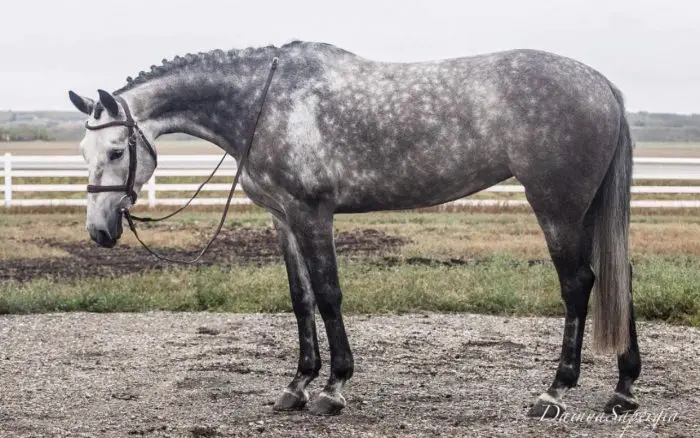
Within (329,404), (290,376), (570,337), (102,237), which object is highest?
(102,237)

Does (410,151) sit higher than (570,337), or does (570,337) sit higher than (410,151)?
(410,151)

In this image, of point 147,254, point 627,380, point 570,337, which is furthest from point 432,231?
point 570,337

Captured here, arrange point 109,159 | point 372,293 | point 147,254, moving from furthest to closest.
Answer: point 147,254 < point 372,293 < point 109,159

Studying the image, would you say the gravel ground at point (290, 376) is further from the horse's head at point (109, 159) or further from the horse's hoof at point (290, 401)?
the horse's head at point (109, 159)

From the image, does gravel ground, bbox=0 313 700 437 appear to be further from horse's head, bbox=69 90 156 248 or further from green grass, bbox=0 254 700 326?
horse's head, bbox=69 90 156 248

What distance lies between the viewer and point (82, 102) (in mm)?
5578

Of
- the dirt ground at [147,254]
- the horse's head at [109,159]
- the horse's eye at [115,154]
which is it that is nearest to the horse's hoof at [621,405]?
the horse's head at [109,159]

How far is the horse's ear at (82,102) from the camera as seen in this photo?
5.57m

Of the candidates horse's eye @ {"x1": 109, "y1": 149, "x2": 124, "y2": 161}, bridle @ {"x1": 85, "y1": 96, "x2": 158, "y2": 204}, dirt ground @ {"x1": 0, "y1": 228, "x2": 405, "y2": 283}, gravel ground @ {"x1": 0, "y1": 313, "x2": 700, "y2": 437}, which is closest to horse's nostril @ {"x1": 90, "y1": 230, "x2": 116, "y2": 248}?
bridle @ {"x1": 85, "y1": 96, "x2": 158, "y2": 204}

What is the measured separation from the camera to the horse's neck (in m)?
5.70

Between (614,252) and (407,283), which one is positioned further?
Answer: (407,283)

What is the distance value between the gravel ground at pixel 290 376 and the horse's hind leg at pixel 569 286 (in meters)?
0.16

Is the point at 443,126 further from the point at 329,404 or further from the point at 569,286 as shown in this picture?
the point at 329,404

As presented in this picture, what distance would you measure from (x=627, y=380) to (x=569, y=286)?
2.38 feet
